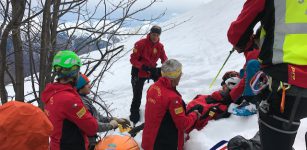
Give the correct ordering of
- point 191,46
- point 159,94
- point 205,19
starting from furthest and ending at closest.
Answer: point 205,19
point 191,46
point 159,94

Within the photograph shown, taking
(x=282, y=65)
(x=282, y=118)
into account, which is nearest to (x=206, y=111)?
(x=282, y=118)

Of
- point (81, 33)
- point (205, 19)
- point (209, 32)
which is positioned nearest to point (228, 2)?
point (205, 19)

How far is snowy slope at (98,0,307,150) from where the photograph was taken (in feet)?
15.0

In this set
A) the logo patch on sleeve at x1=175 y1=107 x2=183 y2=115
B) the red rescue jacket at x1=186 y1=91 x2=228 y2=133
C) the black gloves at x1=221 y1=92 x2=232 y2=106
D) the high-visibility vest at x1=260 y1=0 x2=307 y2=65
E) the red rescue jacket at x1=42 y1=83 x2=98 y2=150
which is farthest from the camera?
the black gloves at x1=221 y1=92 x2=232 y2=106

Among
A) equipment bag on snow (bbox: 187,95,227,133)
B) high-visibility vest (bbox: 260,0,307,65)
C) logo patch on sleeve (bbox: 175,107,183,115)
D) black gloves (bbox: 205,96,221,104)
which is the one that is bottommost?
equipment bag on snow (bbox: 187,95,227,133)

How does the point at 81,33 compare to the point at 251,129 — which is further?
the point at 81,33

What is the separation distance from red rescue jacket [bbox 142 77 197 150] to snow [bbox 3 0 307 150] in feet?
1.08

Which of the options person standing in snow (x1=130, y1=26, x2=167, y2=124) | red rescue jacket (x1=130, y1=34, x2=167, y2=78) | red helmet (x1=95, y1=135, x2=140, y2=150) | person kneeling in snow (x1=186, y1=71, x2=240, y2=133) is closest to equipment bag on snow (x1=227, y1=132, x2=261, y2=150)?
person kneeling in snow (x1=186, y1=71, x2=240, y2=133)

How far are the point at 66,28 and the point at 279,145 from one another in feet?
11.3

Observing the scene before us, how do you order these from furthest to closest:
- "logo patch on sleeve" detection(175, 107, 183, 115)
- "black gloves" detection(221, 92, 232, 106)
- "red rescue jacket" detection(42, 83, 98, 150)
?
"black gloves" detection(221, 92, 232, 106)
"logo patch on sleeve" detection(175, 107, 183, 115)
"red rescue jacket" detection(42, 83, 98, 150)

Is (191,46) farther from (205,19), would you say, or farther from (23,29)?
(23,29)

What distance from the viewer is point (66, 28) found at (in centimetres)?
515

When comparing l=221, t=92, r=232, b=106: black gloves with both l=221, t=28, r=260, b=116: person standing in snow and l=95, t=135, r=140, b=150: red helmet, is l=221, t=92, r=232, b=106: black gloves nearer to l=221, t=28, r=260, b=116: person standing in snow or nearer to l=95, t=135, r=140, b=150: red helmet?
l=221, t=28, r=260, b=116: person standing in snow

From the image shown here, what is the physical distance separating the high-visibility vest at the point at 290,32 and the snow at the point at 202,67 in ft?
5.77
